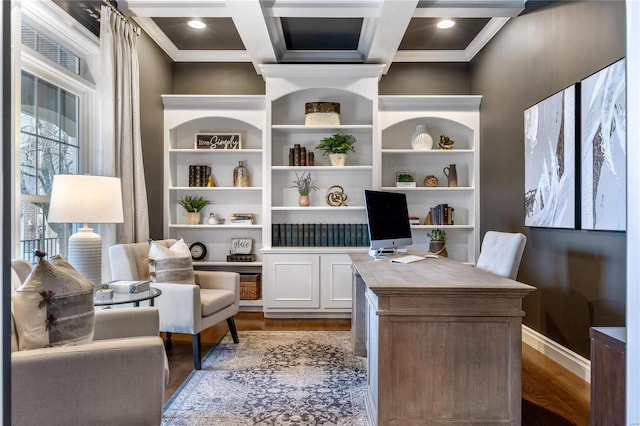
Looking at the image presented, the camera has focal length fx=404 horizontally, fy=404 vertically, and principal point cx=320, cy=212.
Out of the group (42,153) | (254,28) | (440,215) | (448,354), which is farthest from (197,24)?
(448,354)

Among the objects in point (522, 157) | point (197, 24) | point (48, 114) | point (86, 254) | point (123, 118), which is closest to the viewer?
point (86, 254)

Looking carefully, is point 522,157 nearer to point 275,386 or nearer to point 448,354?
point 448,354

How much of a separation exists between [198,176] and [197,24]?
1504mm

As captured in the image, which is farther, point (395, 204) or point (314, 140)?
point (314, 140)

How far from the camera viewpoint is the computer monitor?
2.88 meters

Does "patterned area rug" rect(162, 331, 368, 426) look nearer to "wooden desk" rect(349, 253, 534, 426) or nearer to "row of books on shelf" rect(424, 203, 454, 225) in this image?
"wooden desk" rect(349, 253, 534, 426)

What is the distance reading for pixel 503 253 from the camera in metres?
2.45

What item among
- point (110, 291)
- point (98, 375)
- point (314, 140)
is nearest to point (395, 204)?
point (314, 140)

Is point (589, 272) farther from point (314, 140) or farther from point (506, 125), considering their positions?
point (314, 140)

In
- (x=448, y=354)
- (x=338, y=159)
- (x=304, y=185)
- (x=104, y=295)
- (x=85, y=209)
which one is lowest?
(x=448, y=354)

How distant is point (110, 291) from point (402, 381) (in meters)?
1.71

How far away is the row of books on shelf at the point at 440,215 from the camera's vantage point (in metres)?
4.34

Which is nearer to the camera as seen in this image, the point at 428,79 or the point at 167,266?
the point at 167,266

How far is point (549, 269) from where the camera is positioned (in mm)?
2963
